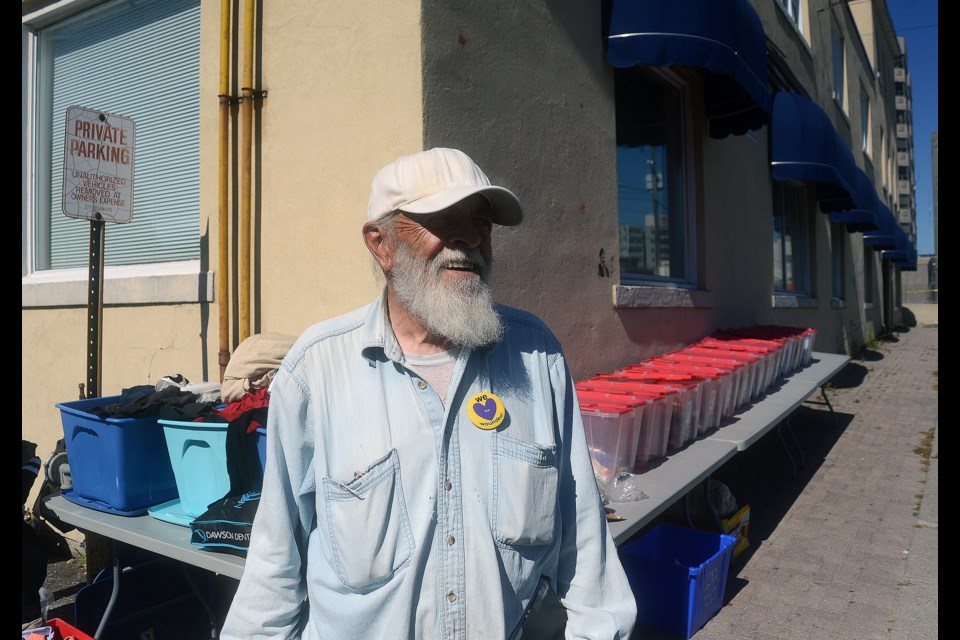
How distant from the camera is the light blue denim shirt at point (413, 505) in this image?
5.68 feet

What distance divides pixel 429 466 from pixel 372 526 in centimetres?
20

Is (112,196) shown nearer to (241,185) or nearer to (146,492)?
(241,185)

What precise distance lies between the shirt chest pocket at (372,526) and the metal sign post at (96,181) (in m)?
2.78

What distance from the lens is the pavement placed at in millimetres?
3920

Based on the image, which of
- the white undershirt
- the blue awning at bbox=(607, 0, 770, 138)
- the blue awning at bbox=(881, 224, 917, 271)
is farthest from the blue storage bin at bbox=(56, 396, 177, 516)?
the blue awning at bbox=(881, 224, 917, 271)

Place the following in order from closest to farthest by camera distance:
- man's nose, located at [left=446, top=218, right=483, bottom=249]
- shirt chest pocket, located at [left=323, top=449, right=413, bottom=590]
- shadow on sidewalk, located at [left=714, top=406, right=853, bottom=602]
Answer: shirt chest pocket, located at [left=323, top=449, right=413, bottom=590] < man's nose, located at [left=446, top=218, right=483, bottom=249] < shadow on sidewalk, located at [left=714, top=406, right=853, bottom=602]

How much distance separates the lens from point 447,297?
1926 millimetres

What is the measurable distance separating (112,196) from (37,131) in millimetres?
2609

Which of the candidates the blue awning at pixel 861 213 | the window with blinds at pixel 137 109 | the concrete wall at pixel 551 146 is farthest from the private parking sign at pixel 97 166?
the blue awning at pixel 861 213

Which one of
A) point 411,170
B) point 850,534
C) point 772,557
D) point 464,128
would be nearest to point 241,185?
point 464,128

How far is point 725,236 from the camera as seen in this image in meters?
7.59

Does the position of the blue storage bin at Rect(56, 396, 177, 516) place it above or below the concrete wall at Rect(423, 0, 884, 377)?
below

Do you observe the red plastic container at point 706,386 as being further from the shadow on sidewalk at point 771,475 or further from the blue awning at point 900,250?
the blue awning at point 900,250

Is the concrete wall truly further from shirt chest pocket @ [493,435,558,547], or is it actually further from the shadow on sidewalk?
shirt chest pocket @ [493,435,558,547]
